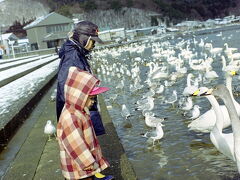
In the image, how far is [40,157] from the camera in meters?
5.86

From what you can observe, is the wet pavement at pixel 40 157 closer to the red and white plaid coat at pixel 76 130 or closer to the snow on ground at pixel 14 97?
the snow on ground at pixel 14 97

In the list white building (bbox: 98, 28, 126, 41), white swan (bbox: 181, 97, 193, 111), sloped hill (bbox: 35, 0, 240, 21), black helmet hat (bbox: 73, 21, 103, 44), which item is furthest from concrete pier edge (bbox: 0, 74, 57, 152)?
sloped hill (bbox: 35, 0, 240, 21)

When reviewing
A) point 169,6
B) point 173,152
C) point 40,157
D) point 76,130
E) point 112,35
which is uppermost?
point 169,6

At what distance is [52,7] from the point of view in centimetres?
14162

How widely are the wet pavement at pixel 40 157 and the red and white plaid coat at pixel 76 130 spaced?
1.09m

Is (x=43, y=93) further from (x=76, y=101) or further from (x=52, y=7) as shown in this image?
(x=52, y=7)

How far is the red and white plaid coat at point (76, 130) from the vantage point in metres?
3.86

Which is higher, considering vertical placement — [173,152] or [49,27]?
[49,27]

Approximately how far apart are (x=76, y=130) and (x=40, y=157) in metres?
2.26

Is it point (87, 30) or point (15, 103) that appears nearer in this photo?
point (87, 30)

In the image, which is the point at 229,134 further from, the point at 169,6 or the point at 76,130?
the point at 169,6

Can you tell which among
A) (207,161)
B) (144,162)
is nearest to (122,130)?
(144,162)

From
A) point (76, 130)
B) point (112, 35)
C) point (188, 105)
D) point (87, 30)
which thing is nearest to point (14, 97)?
point (188, 105)

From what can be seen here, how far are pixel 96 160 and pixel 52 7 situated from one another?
143 meters
